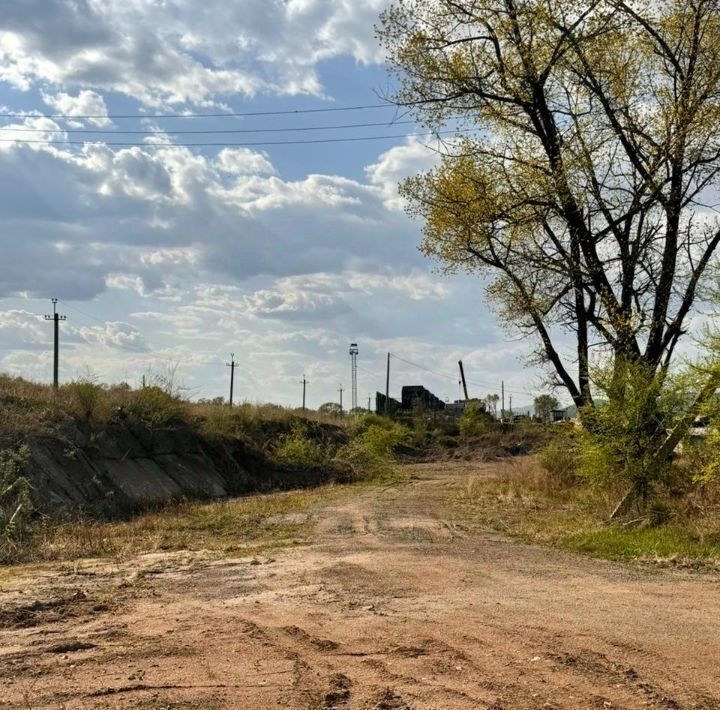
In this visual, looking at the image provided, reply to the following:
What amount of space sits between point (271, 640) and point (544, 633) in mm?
2411

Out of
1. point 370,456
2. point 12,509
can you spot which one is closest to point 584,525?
point 12,509

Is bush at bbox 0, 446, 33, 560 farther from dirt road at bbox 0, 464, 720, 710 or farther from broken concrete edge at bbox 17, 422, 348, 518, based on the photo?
dirt road at bbox 0, 464, 720, 710

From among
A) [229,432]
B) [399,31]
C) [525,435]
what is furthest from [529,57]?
[525,435]

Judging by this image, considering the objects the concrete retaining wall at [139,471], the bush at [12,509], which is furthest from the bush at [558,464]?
the bush at [12,509]

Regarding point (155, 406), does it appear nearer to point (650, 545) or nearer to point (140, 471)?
point (140, 471)

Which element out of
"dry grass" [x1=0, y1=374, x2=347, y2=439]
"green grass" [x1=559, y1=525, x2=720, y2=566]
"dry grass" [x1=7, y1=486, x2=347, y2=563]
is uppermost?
"dry grass" [x1=0, y1=374, x2=347, y2=439]

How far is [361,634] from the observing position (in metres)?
7.37

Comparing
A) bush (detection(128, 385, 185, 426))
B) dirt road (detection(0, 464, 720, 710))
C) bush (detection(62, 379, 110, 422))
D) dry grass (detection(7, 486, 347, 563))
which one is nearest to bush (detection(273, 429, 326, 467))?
bush (detection(128, 385, 185, 426))

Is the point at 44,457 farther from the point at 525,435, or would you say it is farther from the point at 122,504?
the point at 525,435

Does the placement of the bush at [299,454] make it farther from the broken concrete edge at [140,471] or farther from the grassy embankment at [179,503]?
the broken concrete edge at [140,471]

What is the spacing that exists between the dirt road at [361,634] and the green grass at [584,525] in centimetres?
128

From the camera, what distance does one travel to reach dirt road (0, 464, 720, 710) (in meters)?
5.74

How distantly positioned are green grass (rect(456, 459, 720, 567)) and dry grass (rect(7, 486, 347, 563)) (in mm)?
4501

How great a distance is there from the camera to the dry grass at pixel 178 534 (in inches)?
529
